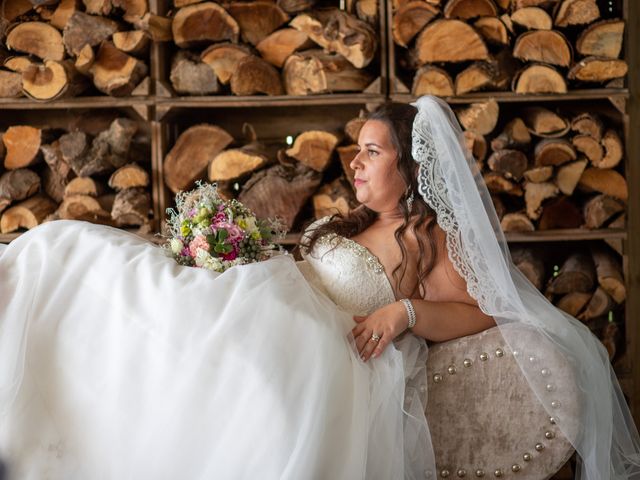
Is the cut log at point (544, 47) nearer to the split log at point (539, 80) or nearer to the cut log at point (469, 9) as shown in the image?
the split log at point (539, 80)

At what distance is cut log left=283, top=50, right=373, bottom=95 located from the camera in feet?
9.79

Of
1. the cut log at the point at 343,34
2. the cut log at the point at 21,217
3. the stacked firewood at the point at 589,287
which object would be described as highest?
the cut log at the point at 343,34

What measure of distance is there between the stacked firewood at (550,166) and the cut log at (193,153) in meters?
1.01

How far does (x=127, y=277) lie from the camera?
70.4 inches

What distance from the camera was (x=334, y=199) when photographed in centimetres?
307

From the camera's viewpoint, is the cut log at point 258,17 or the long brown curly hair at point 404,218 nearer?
the long brown curly hair at point 404,218

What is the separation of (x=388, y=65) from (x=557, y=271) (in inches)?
47.1

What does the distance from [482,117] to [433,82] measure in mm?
239

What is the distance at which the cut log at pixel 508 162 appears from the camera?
2951 mm

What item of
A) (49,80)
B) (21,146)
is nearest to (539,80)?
(49,80)

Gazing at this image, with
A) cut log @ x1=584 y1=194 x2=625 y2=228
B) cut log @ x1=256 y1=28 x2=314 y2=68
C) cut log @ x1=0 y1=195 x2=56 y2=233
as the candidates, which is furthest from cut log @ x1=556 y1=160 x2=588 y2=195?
→ cut log @ x1=0 y1=195 x2=56 y2=233

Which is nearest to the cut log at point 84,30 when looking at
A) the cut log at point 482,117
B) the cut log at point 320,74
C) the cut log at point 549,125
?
the cut log at point 320,74

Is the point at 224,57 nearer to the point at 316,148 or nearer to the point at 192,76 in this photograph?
the point at 192,76

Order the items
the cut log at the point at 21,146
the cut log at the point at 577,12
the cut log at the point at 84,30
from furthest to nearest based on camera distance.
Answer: the cut log at the point at 21,146
the cut log at the point at 84,30
the cut log at the point at 577,12
